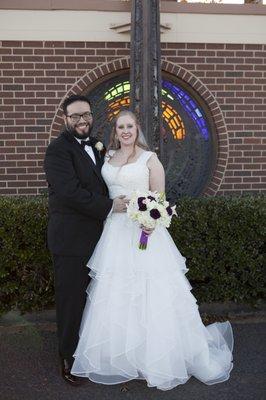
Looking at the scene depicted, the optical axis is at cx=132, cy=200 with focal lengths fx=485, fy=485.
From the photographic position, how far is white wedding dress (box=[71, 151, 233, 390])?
332 centimetres

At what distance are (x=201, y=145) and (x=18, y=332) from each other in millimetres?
3020

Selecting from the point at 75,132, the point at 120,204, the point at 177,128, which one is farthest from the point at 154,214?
the point at 177,128

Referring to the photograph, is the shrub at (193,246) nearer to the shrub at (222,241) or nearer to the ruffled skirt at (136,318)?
the shrub at (222,241)

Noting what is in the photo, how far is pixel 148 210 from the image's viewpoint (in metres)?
3.18

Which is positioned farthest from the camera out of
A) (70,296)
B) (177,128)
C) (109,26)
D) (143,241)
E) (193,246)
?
(177,128)

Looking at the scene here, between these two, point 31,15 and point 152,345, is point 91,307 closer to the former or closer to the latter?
point 152,345

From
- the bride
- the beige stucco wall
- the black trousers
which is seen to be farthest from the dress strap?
the beige stucco wall

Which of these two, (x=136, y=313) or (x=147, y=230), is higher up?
(x=147, y=230)

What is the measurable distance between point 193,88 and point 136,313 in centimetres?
322

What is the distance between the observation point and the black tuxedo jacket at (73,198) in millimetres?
3248

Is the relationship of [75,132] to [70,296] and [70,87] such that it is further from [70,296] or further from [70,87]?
[70,87]

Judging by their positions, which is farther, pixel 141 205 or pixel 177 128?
pixel 177 128

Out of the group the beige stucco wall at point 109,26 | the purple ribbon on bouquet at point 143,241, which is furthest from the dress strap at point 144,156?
the beige stucco wall at point 109,26

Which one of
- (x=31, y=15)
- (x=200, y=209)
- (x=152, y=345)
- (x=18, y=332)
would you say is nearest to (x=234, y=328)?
(x=200, y=209)
